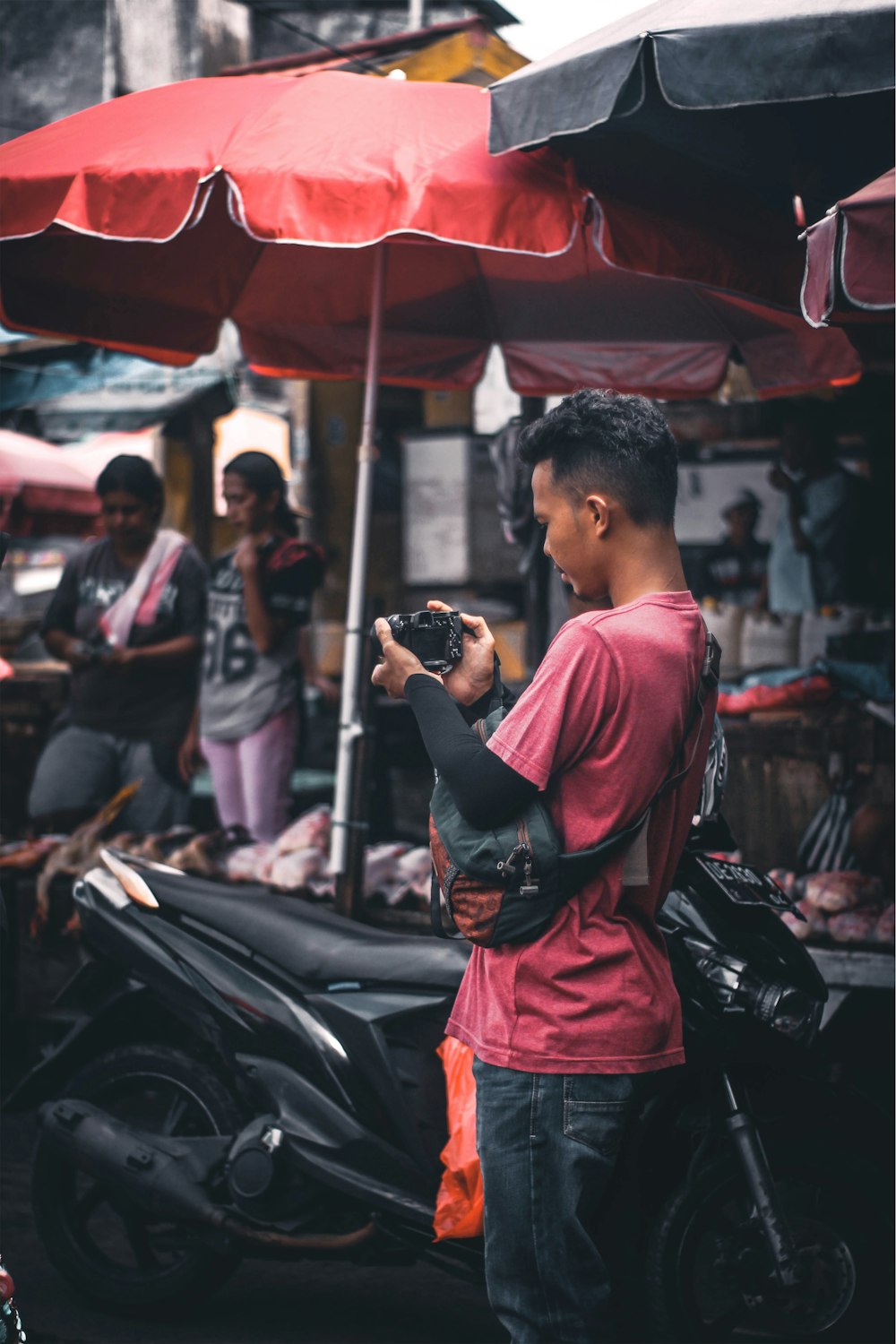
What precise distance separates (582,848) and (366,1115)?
1.34 m

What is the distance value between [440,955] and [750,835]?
206 centimetres

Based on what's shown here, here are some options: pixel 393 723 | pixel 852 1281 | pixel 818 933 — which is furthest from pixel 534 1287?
pixel 393 723

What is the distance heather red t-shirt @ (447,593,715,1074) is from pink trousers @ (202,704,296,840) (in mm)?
3392

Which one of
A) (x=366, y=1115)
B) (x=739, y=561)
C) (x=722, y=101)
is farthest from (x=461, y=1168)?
(x=739, y=561)

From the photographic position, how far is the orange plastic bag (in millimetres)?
2906

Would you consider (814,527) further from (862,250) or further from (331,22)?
(331,22)

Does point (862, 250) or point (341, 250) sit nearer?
point (862, 250)

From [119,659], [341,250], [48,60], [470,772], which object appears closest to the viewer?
[470,772]

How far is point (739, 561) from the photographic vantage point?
979 centimetres

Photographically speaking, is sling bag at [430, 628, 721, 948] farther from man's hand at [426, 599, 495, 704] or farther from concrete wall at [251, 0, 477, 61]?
concrete wall at [251, 0, 477, 61]

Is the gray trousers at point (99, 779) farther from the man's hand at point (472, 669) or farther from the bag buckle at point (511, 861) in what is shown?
the bag buckle at point (511, 861)

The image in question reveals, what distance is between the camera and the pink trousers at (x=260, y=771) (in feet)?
18.0

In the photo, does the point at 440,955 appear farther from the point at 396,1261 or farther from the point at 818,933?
the point at 818,933

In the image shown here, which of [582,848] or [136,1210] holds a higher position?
[582,848]
